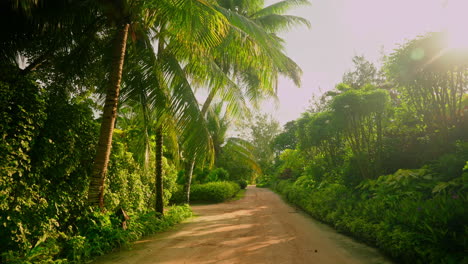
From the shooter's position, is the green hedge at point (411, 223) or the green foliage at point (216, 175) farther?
the green foliage at point (216, 175)

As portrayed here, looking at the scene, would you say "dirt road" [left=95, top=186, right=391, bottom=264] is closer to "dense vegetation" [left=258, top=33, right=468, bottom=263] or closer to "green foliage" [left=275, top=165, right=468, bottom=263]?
"green foliage" [left=275, top=165, right=468, bottom=263]

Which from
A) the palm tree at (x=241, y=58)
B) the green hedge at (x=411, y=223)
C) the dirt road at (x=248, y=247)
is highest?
the palm tree at (x=241, y=58)

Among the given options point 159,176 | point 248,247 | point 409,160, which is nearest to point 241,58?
point 248,247

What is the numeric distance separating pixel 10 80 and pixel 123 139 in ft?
11.8

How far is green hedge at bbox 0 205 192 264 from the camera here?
Result: 11.9 ft

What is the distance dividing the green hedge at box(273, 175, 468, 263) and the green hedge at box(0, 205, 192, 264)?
5245mm

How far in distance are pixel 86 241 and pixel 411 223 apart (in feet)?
18.9

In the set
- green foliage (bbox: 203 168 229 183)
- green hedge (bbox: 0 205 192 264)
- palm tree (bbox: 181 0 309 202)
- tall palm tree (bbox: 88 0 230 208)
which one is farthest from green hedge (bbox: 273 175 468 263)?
green foliage (bbox: 203 168 229 183)

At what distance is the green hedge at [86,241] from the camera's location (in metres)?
3.63

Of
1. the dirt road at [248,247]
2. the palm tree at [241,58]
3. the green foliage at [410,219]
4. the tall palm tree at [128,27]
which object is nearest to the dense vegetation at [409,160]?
the green foliage at [410,219]

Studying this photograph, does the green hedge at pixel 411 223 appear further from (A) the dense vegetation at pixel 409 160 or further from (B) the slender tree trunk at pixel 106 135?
(B) the slender tree trunk at pixel 106 135

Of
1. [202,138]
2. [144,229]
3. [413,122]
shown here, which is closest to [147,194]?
[144,229]

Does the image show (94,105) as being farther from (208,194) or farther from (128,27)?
(208,194)

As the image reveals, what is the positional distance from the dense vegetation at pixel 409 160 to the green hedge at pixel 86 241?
5276mm
